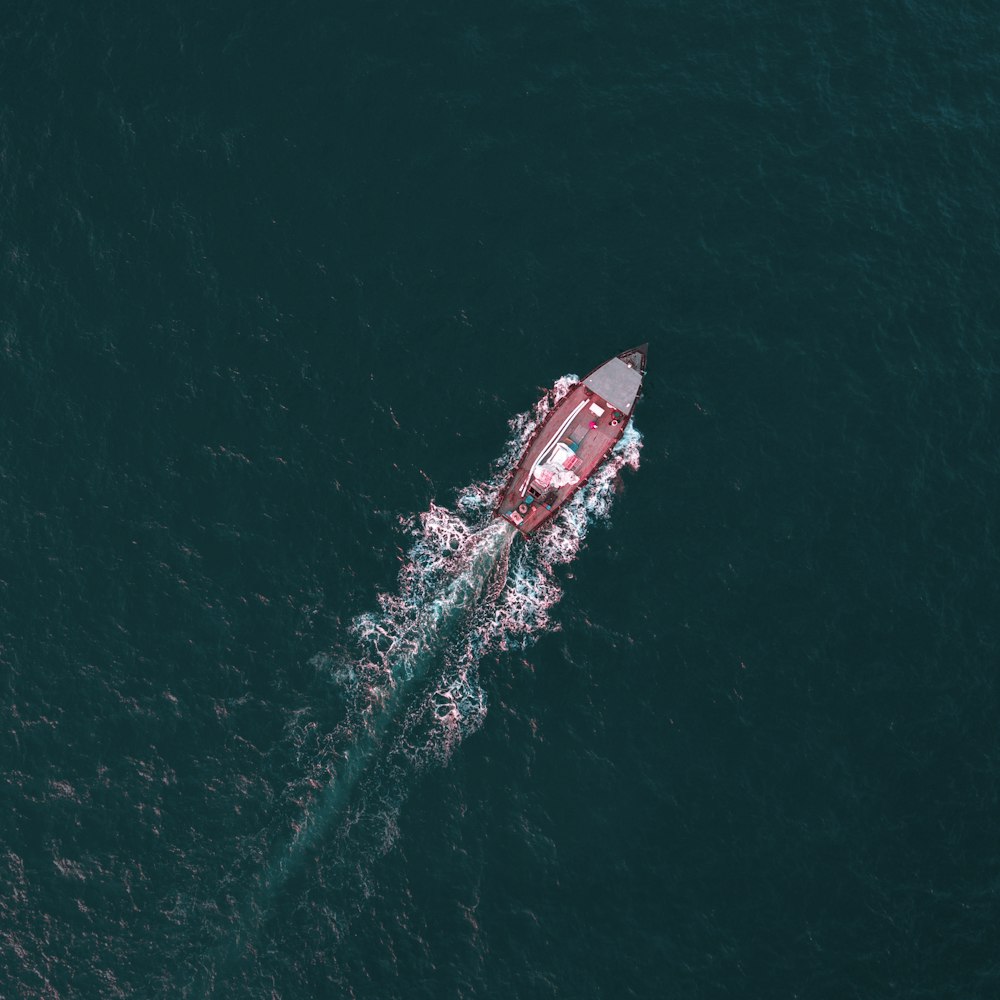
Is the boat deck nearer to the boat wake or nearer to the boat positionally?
the boat

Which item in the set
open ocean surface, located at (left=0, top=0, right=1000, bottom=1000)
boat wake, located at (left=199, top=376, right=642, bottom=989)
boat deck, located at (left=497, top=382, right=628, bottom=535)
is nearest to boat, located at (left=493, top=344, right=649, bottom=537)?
boat deck, located at (left=497, top=382, right=628, bottom=535)

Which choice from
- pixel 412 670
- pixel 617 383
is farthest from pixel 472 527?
pixel 617 383

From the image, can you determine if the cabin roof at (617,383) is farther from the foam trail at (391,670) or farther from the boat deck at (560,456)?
the foam trail at (391,670)

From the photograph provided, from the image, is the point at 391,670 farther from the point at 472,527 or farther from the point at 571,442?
the point at 571,442

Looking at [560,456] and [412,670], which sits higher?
[560,456]

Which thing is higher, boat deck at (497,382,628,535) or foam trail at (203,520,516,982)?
boat deck at (497,382,628,535)

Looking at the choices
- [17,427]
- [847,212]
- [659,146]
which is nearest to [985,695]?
[847,212]

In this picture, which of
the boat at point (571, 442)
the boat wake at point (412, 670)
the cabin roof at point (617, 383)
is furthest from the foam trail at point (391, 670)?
the cabin roof at point (617, 383)
